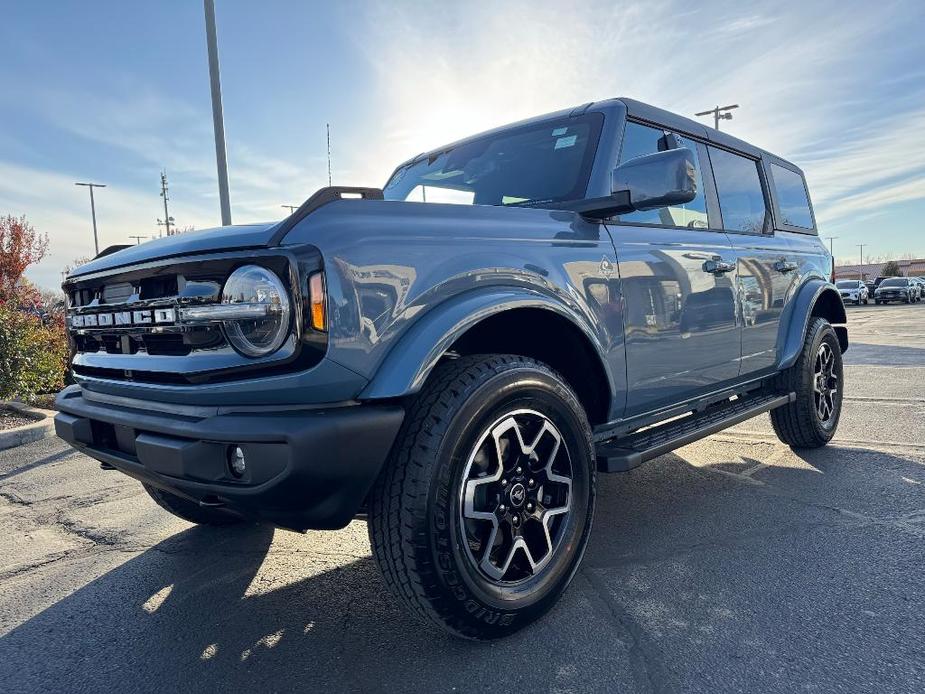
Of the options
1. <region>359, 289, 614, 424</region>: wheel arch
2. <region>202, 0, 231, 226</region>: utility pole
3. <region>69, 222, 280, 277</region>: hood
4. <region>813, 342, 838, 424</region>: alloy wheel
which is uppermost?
<region>202, 0, 231, 226</region>: utility pole

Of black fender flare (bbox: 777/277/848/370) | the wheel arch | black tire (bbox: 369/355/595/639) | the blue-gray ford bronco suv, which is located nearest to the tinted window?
black fender flare (bbox: 777/277/848/370)

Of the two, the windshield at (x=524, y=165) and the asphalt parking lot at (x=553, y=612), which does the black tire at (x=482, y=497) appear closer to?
the asphalt parking lot at (x=553, y=612)

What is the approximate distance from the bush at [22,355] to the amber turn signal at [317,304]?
5531 mm

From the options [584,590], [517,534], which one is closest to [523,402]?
[517,534]

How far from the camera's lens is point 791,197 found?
4.74 meters

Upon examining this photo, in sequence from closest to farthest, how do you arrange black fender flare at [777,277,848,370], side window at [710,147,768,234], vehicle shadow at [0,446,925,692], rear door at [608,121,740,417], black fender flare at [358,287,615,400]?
black fender flare at [358,287,615,400], vehicle shadow at [0,446,925,692], rear door at [608,121,740,417], side window at [710,147,768,234], black fender flare at [777,277,848,370]

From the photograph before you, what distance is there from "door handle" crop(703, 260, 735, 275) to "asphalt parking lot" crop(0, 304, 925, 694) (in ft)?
4.15

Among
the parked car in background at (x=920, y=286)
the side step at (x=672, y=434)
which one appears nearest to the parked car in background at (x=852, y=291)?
the parked car in background at (x=920, y=286)

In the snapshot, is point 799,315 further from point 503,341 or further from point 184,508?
point 184,508

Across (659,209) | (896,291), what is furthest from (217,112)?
(896,291)

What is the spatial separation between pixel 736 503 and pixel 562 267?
1919 millimetres

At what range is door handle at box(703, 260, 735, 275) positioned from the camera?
3.21 metres

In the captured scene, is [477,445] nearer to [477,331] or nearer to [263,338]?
[477,331]

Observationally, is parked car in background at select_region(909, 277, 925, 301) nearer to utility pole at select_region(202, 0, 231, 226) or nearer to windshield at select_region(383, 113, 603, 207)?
utility pole at select_region(202, 0, 231, 226)
